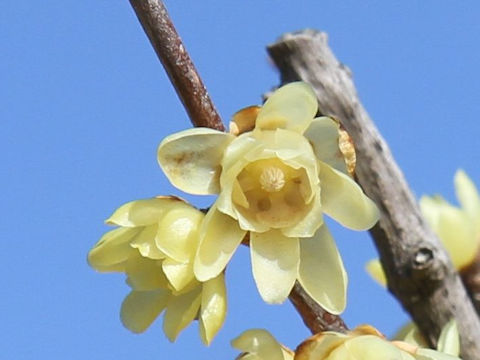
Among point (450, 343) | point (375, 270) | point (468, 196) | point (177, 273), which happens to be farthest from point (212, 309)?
point (468, 196)

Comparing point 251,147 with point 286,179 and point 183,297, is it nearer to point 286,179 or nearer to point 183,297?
point 286,179

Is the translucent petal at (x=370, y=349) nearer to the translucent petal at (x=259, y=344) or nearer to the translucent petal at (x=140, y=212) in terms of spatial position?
the translucent petal at (x=259, y=344)

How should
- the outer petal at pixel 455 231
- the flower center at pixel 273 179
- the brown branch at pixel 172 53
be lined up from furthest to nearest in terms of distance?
the outer petal at pixel 455 231 → the flower center at pixel 273 179 → the brown branch at pixel 172 53

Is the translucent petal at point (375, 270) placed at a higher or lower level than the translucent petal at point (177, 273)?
lower

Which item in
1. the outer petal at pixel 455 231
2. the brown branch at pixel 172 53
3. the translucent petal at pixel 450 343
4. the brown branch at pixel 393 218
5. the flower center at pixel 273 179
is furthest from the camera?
the outer petal at pixel 455 231

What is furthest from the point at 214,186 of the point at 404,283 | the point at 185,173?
the point at 404,283

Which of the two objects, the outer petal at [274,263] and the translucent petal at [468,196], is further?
the translucent petal at [468,196]

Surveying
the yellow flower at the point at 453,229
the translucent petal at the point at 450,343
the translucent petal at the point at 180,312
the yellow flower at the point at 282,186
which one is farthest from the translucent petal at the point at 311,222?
the yellow flower at the point at 453,229

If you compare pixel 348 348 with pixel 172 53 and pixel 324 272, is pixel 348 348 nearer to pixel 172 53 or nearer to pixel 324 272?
pixel 324 272
